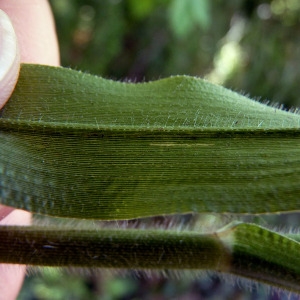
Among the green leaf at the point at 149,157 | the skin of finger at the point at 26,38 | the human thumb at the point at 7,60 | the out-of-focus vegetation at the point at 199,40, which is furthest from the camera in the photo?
the out-of-focus vegetation at the point at 199,40

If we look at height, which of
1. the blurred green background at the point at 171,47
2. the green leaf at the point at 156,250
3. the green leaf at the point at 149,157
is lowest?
the blurred green background at the point at 171,47

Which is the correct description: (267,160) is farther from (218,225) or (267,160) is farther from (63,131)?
(63,131)

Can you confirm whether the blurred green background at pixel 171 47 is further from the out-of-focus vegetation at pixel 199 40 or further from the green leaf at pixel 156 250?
the green leaf at pixel 156 250

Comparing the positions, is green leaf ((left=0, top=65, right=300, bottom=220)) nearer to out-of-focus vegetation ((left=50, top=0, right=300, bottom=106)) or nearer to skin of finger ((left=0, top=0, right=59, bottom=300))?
skin of finger ((left=0, top=0, right=59, bottom=300))

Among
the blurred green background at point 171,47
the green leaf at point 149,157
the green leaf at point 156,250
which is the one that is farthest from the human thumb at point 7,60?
the blurred green background at point 171,47

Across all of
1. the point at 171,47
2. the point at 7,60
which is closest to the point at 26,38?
the point at 7,60
